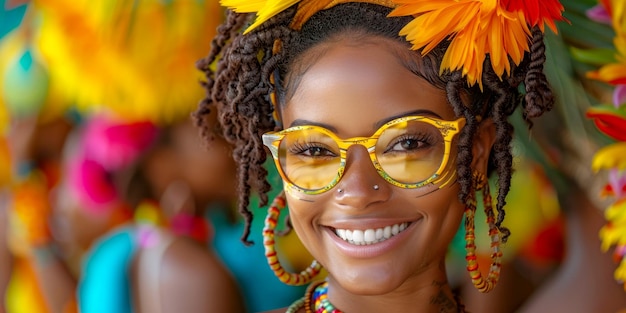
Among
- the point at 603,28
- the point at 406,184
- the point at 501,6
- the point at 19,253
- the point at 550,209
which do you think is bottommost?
the point at 550,209

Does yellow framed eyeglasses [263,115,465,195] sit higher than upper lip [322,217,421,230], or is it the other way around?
yellow framed eyeglasses [263,115,465,195]

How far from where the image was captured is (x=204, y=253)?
9.17ft

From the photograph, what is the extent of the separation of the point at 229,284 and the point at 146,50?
86 cm

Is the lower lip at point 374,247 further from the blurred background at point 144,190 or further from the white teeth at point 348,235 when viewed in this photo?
the blurred background at point 144,190

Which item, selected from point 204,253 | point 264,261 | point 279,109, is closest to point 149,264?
point 204,253

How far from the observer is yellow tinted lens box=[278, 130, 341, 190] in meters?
1.60

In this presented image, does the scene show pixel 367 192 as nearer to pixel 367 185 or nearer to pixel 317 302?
pixel 367 185

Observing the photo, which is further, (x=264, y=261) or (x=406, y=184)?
(x=264, y=261)

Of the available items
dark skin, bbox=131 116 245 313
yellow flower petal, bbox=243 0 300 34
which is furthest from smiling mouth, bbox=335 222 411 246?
dark skin, bbox=131 116 245 313

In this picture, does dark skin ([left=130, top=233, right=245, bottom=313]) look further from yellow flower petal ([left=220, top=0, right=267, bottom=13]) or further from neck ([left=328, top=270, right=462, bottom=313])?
yellow flower petal ([left=220, top=0, right=267, bottom=13])

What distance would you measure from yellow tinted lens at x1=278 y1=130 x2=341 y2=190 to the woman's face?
1.0 inches

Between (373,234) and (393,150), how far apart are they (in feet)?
0.61

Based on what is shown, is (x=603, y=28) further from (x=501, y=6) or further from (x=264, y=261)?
(x=264, y=261)

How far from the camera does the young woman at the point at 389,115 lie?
1.56m
